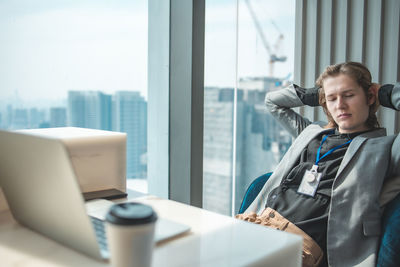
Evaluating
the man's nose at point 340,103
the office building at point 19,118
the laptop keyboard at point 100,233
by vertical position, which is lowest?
the laptop keyboard at point 100,233

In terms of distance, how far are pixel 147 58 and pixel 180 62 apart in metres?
0.24

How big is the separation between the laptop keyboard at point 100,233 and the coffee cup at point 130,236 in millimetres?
164

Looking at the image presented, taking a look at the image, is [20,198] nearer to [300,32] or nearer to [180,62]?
[180,62]

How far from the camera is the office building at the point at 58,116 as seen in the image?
6.05 ft

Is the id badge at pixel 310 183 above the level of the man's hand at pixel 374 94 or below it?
below

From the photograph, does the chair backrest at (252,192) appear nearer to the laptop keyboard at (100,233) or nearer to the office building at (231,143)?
the office building at (231,143)

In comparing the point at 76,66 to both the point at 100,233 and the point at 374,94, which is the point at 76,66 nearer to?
the point at 100,233

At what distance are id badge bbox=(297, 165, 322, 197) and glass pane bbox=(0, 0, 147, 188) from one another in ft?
3.26

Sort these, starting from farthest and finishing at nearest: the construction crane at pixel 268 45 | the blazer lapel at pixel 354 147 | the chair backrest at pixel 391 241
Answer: the construction crane at pixel 268 45 → the blazer lapel at pixel 354 147 → the chair backrest at pixel 391 241

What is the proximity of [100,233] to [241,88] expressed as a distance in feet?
8.17

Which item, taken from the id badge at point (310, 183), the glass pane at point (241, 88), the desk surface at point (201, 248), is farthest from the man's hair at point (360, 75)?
the desk surface at point (201, 248)

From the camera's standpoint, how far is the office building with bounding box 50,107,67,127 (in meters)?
1.84

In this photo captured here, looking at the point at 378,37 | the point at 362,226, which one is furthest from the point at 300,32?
the point at 362,226

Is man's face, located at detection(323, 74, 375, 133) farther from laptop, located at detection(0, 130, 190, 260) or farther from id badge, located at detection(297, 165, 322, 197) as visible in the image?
laptop, located at detection(0, 130, 190, 260)
